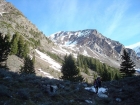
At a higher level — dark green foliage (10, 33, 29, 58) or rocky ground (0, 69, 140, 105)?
dark green foliage (10, 33, 29, 58)

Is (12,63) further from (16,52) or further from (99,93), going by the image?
(99,93)

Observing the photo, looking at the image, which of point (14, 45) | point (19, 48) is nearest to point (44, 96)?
point (14, 45)

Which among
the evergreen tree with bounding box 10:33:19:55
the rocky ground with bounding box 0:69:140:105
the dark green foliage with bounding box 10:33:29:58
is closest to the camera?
the rocky ground with bounding box 0:69:140:105

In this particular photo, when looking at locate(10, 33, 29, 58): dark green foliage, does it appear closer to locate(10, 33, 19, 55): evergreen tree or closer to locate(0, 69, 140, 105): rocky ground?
locate(10, 33, 19, 55): evergreen tree

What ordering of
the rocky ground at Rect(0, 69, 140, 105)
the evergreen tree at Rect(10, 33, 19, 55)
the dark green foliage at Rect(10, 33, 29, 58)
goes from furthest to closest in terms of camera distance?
the dark green foliage at Rect(10, 33, 29, 58) < the evergreen tree at Rect(10, 33, 19, 55) < the rocky ground at Rect(0, 69, 140, 105)

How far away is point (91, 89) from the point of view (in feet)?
58.9

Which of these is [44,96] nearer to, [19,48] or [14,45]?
[14,45]

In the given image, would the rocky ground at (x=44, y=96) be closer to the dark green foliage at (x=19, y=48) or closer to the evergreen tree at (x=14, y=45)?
the evergreen tree at (x=14, y=45)

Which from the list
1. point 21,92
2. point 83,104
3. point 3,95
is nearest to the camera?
point 3,95

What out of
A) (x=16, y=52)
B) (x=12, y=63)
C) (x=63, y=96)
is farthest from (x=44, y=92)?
(x=16, y=52)

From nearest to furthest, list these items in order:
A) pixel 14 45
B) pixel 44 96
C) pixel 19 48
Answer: pixel 44 96 → pixel 14 45 → pixel 19 48

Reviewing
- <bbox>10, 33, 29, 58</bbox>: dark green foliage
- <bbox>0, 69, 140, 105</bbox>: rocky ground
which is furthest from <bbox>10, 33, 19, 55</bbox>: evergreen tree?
<bbox>0, 69, 140, 105</bbox>: rocky ground

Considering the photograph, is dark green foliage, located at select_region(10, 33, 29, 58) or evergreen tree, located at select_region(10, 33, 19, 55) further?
dark green foliage, located at select_region(10, 33, 29, 58)

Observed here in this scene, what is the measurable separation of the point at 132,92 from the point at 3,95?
505 inches
